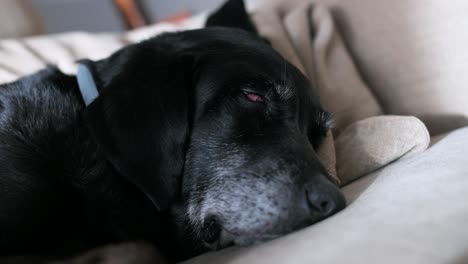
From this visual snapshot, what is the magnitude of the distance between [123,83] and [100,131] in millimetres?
145

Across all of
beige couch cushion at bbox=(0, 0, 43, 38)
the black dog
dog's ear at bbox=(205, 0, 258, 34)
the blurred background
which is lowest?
the blurred background

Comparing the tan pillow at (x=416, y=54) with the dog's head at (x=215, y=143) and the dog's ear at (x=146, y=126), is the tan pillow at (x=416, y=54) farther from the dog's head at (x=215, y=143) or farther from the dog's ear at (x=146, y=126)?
the dog's ear at (x=146, y=126)

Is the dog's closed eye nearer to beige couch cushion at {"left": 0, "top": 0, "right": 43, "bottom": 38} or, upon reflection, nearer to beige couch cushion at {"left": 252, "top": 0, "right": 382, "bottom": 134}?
beige couch cushion at {"left": 252, "top": 0, "right": 382, "bottom": 134}

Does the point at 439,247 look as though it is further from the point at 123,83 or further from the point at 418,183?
the point at 123,83

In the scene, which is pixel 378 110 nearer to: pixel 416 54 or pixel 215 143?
pixel 416 54

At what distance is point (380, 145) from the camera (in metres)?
1.42

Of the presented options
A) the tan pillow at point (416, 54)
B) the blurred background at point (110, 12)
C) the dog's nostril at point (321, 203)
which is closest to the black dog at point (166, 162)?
the dog's nostril at point (321, 203)

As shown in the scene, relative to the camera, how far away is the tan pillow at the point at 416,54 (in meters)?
1.77

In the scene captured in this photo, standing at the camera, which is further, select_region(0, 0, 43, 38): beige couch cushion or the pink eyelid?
select_region(0, 0, 43, 38): beige couch cushion

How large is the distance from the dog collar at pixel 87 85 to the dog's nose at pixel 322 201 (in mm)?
678

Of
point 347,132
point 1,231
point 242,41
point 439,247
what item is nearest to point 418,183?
point 439,247

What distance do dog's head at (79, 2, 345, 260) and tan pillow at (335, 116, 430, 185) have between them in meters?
0.24

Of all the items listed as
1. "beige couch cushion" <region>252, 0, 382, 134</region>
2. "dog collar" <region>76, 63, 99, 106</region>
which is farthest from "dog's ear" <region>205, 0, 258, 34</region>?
"dog collar" <region>76, 63, 99, 106</region>

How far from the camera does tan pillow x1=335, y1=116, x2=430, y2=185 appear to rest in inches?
55.7
